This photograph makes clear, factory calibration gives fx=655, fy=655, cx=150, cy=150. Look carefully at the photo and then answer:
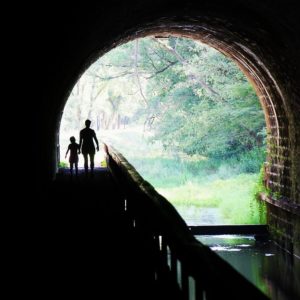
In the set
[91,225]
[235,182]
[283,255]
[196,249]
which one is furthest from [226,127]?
[196,249]

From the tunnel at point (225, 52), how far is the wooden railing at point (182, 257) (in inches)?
93.7

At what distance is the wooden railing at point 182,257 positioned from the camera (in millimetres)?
3131

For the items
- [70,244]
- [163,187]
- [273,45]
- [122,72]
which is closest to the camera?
[70,244]

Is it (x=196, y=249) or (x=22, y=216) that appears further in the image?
(x=22, y=216)

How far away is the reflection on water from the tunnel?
1.44 ft

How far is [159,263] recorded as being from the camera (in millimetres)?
5754

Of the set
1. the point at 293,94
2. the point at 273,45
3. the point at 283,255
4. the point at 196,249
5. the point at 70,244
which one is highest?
the point at 273,45

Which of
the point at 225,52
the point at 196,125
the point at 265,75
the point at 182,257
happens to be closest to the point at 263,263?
the point at 265,75

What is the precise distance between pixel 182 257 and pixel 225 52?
16.8 meters

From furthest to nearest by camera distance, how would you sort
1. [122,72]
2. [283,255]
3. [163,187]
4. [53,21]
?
1. [122,72]
2. [163,187]
3. [283,255]
4. [53,21]

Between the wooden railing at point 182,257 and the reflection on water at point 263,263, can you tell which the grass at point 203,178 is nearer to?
the reflection on water at point 263,263

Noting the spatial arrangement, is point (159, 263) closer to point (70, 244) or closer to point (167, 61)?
point (70, 244)

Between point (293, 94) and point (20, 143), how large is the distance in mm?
9075

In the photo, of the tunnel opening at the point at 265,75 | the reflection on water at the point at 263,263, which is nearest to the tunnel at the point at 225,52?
the tunnel opening at the point at 265,75
